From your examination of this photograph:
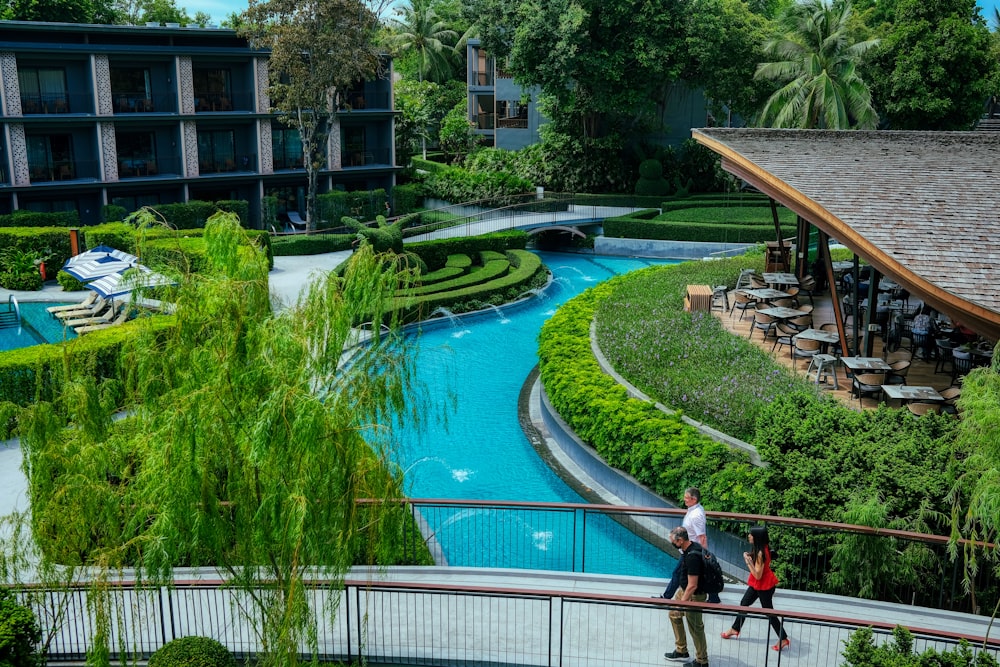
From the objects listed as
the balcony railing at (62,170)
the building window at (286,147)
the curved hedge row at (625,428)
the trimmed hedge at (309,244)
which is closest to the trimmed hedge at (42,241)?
the balcony railing at (62,170)

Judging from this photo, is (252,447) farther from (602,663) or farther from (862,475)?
(862,475)

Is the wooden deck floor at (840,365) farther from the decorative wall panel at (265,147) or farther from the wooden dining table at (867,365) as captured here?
the decorative wall panel at (265,147)

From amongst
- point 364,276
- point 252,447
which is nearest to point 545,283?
point 364,276

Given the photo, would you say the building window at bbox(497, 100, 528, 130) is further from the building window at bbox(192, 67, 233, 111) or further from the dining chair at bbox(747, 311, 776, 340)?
the dining chair at bbox(747, 311, 776, 340)

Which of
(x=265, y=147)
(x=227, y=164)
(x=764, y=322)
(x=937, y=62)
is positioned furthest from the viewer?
(x=937, y=62)

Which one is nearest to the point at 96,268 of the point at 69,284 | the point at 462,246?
the point at 69,284

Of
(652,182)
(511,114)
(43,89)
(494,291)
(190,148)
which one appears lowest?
(494,291)

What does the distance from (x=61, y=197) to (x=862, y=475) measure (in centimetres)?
3649

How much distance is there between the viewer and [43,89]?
3884 cm

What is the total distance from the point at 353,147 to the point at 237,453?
41.1 meters

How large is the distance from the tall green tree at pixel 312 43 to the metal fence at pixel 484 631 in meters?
30.4

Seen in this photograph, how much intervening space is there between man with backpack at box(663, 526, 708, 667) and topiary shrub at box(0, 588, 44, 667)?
7.33 m

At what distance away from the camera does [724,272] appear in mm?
29344

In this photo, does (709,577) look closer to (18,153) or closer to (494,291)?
(494,291)
